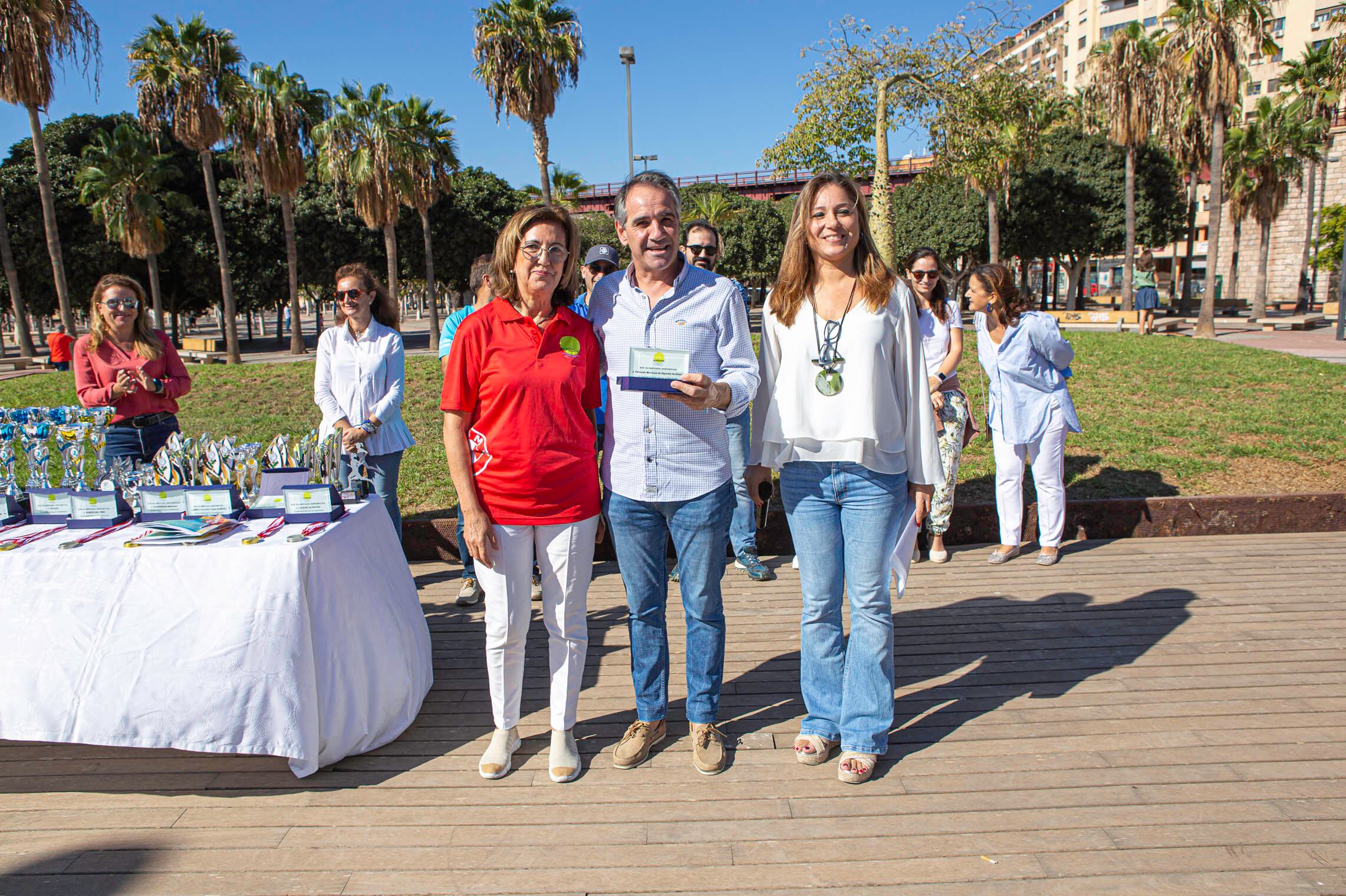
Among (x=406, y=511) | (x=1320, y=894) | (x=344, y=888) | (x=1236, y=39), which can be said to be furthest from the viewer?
(x=1236, y=39)

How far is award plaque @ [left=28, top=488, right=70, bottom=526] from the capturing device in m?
3.27

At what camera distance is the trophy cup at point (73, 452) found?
336 centimetres

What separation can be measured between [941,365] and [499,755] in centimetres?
358

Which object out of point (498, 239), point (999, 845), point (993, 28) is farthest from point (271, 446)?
point (993, 28)

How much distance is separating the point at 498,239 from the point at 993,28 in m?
16.1

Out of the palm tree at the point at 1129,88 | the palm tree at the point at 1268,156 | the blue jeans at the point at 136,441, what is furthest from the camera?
the palm tree at the point at 1268,156

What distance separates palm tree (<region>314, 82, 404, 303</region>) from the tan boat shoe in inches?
1046

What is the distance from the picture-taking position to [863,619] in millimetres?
2963

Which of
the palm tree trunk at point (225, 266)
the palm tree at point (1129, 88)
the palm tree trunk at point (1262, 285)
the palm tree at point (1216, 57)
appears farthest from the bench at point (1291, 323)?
the palm tree trunk at point (225, 266)

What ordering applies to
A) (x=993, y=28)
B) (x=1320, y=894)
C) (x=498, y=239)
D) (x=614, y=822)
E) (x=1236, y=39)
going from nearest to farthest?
(x=1320, y=894) < (x=614, y=822) < (x=498, y=239) < (x=993, y=28) < (x=1236, y=39)

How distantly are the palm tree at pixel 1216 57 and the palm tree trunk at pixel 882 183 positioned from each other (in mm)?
11620

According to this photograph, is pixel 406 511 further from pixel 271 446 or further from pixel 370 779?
pixel 370 779

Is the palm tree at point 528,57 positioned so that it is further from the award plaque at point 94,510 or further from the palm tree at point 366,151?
the award plaque at point 94,510

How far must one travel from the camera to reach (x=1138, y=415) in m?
9.07
